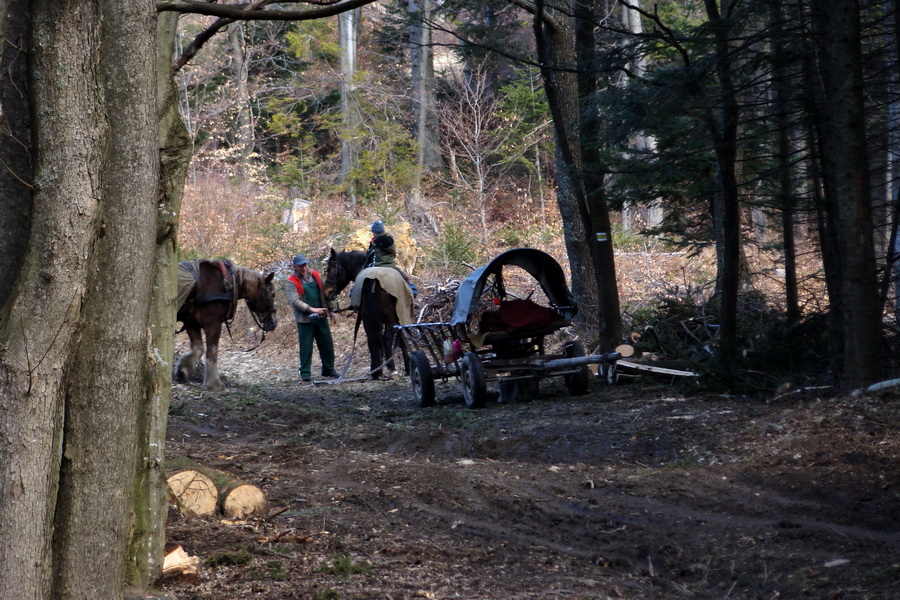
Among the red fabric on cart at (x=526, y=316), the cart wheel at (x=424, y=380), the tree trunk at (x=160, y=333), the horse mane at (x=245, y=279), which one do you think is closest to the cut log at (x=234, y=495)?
the tree trunk at (x=160, y=333)

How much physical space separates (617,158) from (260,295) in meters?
6.02

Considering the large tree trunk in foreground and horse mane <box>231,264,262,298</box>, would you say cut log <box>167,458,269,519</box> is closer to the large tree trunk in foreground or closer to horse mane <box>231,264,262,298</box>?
the large tree trunk in foreground

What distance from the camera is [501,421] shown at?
10492 mm

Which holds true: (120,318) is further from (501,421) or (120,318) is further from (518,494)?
(501,421)

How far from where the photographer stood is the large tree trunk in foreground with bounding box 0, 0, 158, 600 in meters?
3.38

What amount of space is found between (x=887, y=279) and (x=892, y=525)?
15.9 ft

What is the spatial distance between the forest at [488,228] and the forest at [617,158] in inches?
2.5

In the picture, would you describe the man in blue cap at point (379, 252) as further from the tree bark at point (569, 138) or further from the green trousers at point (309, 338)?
the tree bark at point (569, 138)

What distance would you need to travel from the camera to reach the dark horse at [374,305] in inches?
603

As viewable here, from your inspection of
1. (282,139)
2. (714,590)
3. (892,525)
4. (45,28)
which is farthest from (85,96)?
(282,139)

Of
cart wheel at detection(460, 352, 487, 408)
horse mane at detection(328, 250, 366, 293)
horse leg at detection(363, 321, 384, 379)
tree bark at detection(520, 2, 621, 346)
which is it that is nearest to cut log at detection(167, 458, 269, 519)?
cart wheel at detection(460, 352, 487, 408)

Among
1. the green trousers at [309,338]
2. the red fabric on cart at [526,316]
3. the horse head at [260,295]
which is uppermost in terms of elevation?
the horse head at [260,295]

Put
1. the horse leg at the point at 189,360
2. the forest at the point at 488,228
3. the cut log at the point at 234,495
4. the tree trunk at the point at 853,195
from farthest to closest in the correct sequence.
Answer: the horse leg at the point at 189,360 → the tree trunk at the point at 853,195 → the cut log at the point at 234,495 → the forest at the point at 488,228

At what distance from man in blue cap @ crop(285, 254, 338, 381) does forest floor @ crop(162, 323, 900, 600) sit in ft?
14.7
